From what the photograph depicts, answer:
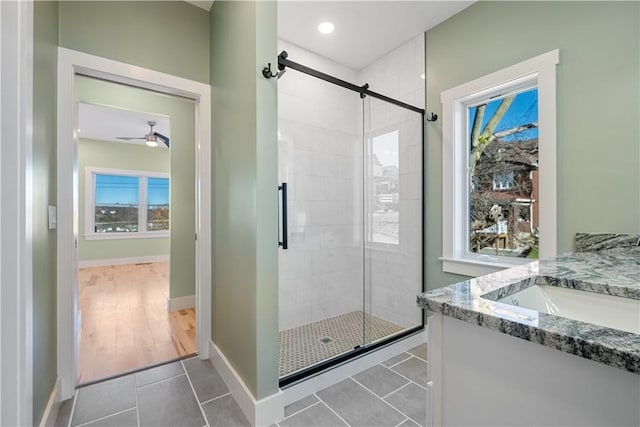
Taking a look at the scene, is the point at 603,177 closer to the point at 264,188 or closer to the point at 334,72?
the point at 264,188

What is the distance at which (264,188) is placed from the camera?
1617 mm

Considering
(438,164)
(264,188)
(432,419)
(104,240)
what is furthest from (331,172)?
(104,240)

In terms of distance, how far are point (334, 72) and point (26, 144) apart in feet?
Result: 8.94

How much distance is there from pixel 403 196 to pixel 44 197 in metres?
2.59

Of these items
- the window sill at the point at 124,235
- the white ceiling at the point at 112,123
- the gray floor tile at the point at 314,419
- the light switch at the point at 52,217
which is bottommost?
the gray floor tile at the point at 314,419

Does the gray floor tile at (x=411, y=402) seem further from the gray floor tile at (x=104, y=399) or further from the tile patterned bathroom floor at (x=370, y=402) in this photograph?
the gray floor tile at (x=104, y=399)

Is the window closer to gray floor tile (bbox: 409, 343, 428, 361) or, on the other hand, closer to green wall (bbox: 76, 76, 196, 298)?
gray floor tile (bbox: 409, 343, 428, 361)

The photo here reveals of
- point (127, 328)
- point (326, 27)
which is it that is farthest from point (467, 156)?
point (127, 328)

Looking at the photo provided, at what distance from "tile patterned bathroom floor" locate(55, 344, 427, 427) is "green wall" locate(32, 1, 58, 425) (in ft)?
1.03

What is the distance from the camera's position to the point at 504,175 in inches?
88.9

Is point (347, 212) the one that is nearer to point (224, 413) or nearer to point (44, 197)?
point (224, 413)

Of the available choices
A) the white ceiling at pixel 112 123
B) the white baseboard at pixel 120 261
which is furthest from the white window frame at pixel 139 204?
the white ceiling at pixel 112 123

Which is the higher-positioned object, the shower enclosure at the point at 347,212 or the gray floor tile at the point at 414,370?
the shower enclosure at the point at 347,212

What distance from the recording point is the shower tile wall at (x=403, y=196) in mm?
2709
